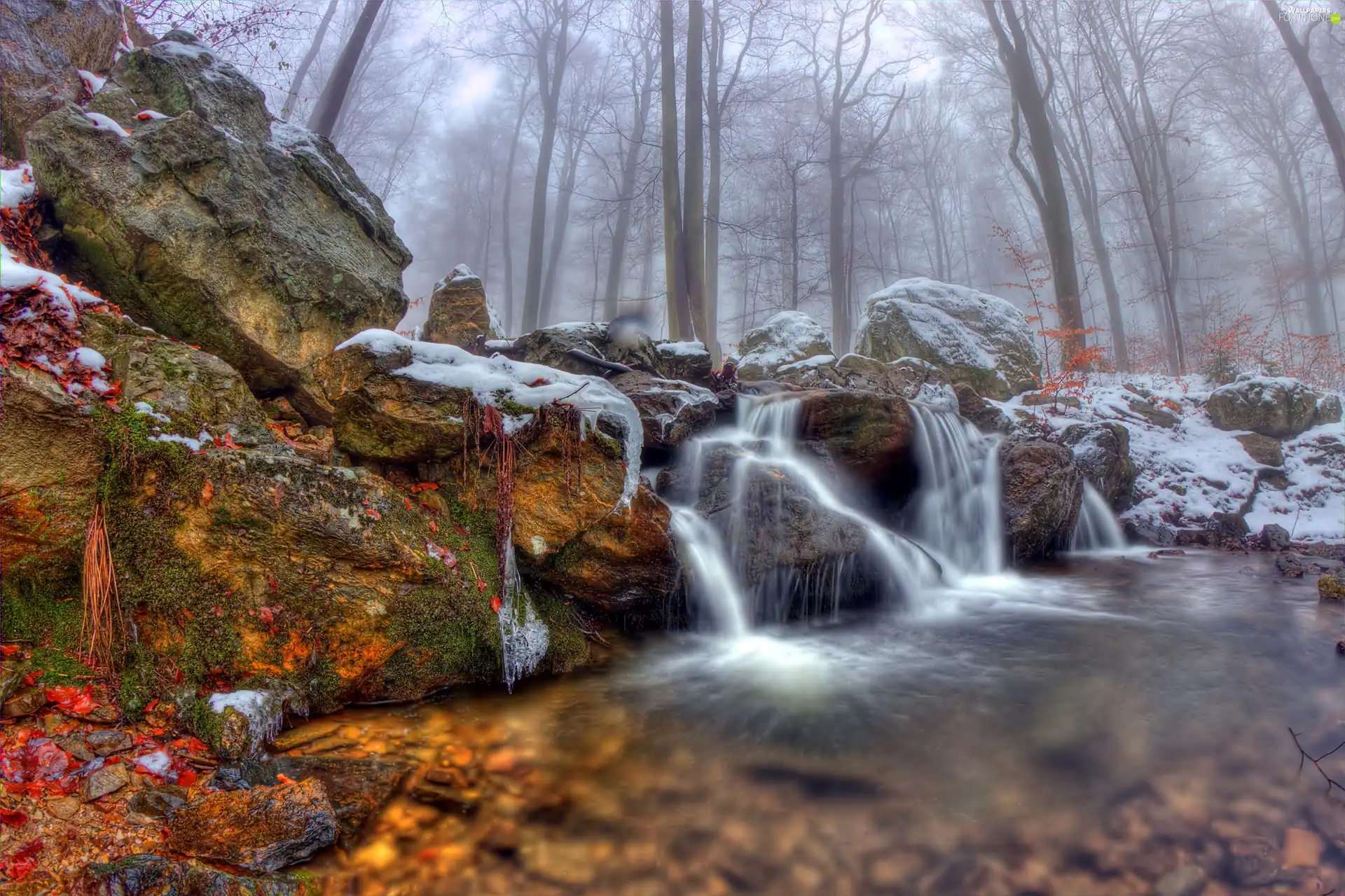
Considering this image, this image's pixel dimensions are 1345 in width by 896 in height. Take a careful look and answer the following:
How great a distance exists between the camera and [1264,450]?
900 centimetres

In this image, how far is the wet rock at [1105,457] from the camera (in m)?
8.27

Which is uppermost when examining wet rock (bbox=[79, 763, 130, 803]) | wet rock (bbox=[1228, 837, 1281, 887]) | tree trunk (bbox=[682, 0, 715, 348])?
tree trunk (bbox=[682, 0, 715, 348])

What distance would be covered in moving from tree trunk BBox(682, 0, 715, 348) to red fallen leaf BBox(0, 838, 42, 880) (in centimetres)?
1044

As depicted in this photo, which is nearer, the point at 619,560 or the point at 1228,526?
the point at 619,560

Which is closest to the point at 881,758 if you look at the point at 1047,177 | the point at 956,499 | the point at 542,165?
the point at 956,499

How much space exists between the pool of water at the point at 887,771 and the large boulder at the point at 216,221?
11.3ft

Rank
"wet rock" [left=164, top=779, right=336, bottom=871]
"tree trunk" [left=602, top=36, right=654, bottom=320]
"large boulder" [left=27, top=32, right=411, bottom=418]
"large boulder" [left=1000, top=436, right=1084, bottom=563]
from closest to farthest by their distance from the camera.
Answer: "wet rock" [left=164, top=779, right=336, bottom=871] → "large boulder" [left=27, top=32, right=411, bottom=418] → "large boulder" [left=1000, top=436, right=1084, bottom=563] → "tree trunk" [left=602, top=36, right=654, bottom=320]

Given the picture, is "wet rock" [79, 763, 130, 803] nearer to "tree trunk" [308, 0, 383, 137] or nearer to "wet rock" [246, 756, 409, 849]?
"wet rock" [246, 756, 409, 849]

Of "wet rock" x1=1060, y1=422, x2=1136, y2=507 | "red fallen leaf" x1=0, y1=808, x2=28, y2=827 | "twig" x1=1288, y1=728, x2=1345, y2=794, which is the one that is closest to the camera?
"red fallen leaf" x1=0, y1=808, x2=28, y2=827

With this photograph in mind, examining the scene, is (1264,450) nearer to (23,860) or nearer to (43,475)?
(23,860)

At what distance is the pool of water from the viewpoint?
6.96 ft

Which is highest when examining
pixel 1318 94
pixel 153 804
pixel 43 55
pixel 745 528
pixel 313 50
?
pixel 313 50

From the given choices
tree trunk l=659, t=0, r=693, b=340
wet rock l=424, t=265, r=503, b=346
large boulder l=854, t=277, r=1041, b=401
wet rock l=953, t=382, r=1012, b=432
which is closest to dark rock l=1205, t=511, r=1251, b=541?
wet rock l=953, t=382, r=1012, b=432

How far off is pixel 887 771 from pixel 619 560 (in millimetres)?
2141
